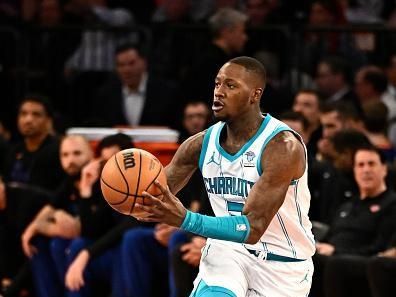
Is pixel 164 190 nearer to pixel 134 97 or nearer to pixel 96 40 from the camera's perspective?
pixel 134 97

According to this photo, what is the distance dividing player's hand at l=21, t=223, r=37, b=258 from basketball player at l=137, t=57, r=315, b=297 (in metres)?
4.20

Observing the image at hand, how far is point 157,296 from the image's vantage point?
1023 cm

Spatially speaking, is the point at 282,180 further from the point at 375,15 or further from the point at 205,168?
the point at 375,15

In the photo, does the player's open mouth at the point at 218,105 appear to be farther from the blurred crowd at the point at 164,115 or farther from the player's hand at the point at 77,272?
the player's hand at the point at 77,272

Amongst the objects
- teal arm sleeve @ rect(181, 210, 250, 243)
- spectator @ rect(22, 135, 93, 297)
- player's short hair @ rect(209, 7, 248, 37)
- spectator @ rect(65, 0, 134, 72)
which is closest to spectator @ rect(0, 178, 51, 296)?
spectator @ rect(22, 135, 93, 297)

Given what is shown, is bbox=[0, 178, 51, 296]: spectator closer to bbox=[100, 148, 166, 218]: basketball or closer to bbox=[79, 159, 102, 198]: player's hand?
bbox=[79, 159, 102, 198]: player's hand

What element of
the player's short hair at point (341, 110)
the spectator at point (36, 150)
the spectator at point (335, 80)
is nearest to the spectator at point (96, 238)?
the spectator at point (36, 150)

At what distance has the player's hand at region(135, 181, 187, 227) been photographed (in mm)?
6012

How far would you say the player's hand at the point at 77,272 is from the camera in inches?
399

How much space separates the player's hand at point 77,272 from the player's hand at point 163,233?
2.06 ft

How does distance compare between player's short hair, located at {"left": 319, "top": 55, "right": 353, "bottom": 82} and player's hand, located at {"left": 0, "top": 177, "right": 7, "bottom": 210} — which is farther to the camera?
player's short hair, located at {"left": 319, "top": 55, "right": 353, "bottom": 82}

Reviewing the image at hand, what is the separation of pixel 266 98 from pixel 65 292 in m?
2.42

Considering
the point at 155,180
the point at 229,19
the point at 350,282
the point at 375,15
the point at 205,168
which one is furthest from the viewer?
the point at 375,15

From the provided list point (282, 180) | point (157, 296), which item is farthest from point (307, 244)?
point (157, 296)
